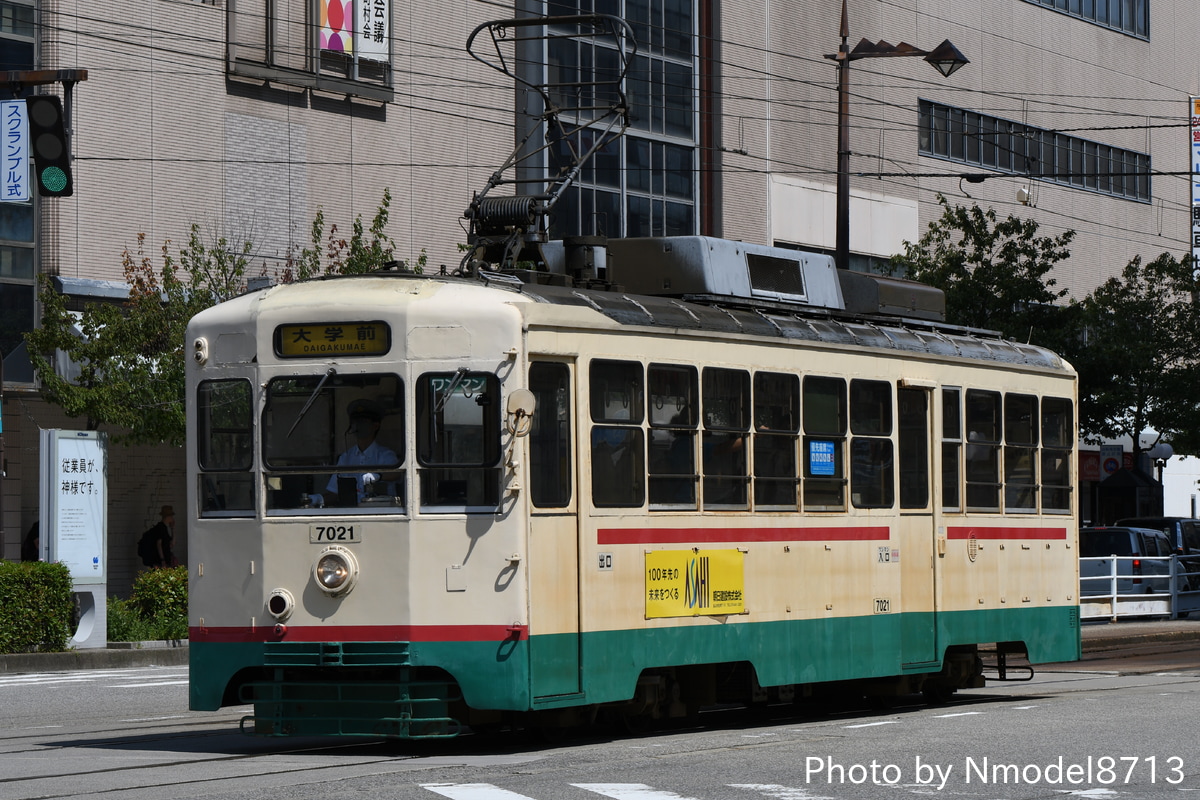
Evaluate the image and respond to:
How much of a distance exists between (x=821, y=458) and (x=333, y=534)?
155 inches

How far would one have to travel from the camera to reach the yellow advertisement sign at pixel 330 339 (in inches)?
478

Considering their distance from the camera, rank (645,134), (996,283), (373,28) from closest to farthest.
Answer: (373,28) → (996,283) → (645,134)

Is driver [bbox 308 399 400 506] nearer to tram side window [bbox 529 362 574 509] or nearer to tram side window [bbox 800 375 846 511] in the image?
tram side window [bbox 529 362 574 509]

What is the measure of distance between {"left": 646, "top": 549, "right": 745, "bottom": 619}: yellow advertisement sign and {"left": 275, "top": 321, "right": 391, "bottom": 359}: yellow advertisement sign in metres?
2.20

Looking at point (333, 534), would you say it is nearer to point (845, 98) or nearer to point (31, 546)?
point (31, 546)

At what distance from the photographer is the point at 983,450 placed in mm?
16172

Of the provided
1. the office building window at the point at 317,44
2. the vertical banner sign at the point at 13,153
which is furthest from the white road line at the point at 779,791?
A: the office building window at the point at 317,44

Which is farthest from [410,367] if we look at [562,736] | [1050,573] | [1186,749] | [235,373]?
[1050,573]

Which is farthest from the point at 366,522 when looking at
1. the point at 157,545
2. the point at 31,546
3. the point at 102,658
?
the point at 31,546

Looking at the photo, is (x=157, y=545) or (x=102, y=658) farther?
(x=157, y=545)

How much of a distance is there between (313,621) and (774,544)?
3438 millimetres

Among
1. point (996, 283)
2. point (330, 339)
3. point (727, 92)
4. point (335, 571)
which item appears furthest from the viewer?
point (727, 92)

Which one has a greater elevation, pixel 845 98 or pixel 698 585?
pixel 845 98

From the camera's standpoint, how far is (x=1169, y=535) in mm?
37469
